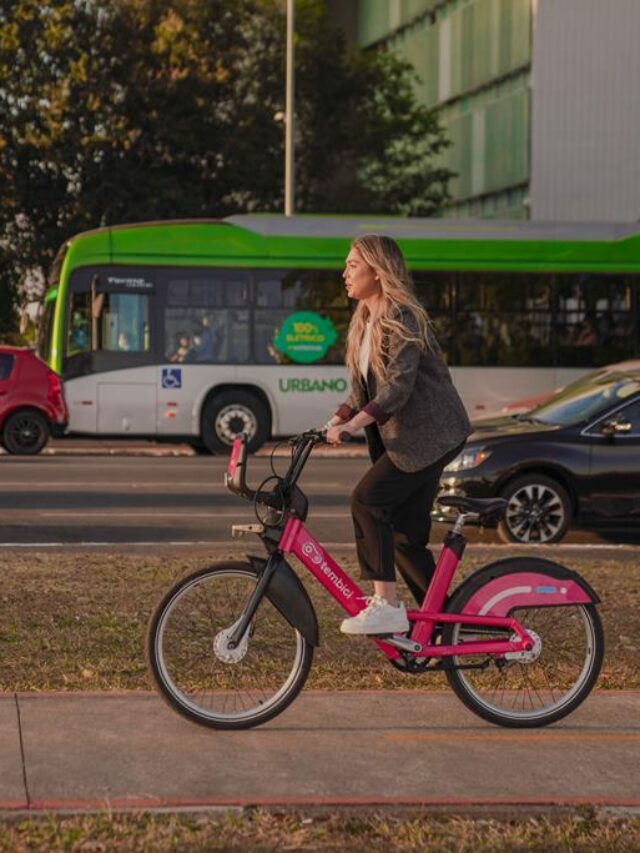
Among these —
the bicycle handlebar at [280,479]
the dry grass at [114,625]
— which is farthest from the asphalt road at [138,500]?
the bicycle handlebar at [280,479]

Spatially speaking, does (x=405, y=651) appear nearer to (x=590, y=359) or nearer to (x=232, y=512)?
(x=232, y=512)

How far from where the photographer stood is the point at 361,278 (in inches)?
268

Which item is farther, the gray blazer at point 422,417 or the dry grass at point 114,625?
the dry grass at point 114,625

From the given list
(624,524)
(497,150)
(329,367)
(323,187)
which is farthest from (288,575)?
(497,150)

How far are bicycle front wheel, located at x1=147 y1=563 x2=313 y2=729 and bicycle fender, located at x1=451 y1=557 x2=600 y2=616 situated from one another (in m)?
0.65

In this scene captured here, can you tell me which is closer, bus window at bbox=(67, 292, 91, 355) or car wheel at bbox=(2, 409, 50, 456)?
car wheel at bbox=(2, 409, 50, 456)

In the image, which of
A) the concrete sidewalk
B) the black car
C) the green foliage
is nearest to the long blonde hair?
the concrete sidewalk

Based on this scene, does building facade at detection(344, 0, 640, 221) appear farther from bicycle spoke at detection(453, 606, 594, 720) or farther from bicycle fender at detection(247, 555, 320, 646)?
bicycle fender at detection(247, 555, 320, 646)

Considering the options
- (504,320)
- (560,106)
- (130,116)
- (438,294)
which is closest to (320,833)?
(438,294)

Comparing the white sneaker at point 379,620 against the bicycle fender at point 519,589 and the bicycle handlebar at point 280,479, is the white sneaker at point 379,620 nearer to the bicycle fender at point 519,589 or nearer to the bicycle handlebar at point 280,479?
the bicycle fender at point 519,589

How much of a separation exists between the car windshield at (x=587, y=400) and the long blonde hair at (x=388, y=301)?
8.16 meters

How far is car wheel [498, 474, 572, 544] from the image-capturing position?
14625mm

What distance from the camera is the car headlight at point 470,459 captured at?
14.7 m

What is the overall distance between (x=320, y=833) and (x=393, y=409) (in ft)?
5.80
